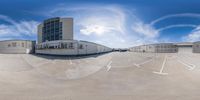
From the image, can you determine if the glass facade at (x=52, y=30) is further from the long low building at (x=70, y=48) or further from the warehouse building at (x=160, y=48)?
the warehouse building at (x=160, y=48)

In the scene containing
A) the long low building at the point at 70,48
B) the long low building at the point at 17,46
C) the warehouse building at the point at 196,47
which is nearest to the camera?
the long low building at the point at 70,48

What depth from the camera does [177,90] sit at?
907cm

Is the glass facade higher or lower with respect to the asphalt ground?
higher

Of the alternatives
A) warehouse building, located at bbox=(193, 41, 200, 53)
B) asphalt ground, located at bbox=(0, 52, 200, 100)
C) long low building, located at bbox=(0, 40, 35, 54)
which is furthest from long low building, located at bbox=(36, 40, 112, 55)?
warehouse building, located at bbox=(193, 41, 200, 53)

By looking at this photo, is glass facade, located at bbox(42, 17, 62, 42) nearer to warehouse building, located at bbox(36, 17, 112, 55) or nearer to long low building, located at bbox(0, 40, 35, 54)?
warehouse building, located at bbox(36, 17, 112, 55)

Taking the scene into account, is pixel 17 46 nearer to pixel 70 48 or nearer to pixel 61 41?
pixel 61 41

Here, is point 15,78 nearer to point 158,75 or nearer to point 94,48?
point 158,75

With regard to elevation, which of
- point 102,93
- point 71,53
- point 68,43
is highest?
point 68,43

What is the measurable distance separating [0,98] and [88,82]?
192 inches

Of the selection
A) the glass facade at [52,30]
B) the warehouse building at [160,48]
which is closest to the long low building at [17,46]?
the glass facade at [52,30]

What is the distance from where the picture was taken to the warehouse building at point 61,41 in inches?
939

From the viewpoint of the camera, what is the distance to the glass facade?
31475 mm

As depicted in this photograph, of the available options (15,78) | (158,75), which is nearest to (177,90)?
(158,75)

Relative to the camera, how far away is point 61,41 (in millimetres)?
24609
